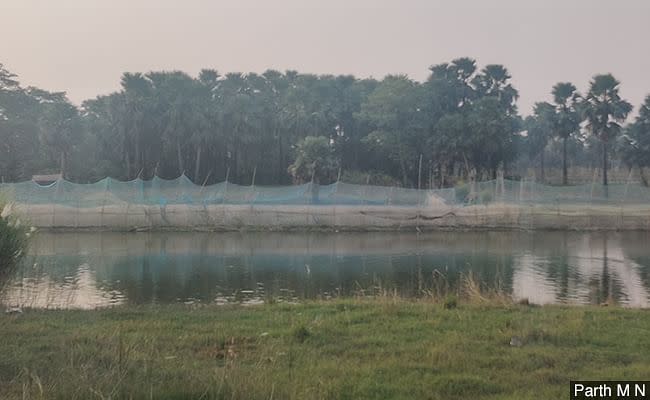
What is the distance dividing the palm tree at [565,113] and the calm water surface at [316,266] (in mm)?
30061

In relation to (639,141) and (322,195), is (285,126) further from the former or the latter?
(639,141)

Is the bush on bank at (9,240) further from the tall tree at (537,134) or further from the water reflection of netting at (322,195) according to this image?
the tall tree at (537,134)

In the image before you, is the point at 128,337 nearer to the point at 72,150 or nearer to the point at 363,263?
the point at 363,263

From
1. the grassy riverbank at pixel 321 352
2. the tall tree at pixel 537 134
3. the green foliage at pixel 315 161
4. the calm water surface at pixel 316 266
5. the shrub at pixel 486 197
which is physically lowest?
the calm water surface at pixel 316 266

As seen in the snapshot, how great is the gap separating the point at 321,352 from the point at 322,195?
93.9ft

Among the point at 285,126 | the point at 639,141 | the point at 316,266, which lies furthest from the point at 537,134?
the point at 316,266

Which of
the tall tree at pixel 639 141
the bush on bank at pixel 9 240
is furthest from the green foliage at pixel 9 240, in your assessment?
the tall tree at pixel 639 141

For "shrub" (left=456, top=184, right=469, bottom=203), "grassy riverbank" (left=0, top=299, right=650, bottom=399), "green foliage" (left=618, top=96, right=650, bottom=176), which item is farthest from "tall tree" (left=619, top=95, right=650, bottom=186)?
"grassy riverbank" (left=0, top=299, right=650, bottom=399)

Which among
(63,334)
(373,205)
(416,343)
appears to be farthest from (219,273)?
(373,205)

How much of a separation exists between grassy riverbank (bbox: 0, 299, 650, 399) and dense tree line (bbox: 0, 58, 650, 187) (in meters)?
45.3

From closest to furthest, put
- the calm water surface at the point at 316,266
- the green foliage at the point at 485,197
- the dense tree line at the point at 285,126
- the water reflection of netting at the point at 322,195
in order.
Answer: the calm water surface at the point at 316,266
the water reflection of netting at the point at 322,195
the green foliage at the point at 485,197
the dense tree line at the point at 285,126

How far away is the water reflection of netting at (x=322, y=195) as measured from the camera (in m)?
34.1

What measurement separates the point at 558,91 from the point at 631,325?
190ft

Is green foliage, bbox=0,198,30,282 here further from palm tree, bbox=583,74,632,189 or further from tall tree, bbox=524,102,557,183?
tall tree, bbox=524,102,557,183
